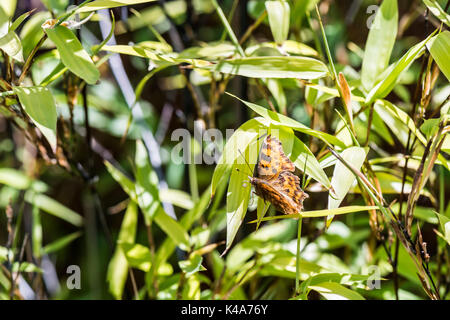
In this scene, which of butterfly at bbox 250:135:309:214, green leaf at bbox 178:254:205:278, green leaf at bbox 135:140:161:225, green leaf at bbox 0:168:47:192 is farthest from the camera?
green leaf at bbox 0:168:47:192

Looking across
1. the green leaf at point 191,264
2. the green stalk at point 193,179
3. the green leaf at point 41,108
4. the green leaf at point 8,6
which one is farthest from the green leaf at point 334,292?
the green leaf at point 8,6

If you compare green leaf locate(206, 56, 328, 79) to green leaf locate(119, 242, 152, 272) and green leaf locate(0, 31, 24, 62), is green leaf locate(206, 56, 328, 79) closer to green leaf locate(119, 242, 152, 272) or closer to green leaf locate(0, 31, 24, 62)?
green leaf locate(0, 31, 24, 62)

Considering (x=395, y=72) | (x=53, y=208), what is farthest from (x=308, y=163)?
(x=53, y=208)

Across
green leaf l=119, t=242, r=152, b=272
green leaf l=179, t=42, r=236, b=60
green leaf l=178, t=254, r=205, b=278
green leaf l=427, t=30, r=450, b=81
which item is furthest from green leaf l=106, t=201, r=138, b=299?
green leaf l=427, t=30, r=450, b=81

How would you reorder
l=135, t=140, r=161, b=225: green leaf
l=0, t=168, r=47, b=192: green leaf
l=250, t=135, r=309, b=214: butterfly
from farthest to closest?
l=0, t=168, r=47, b=192: green leaf
l=135, t=140, r=161, b=225: green leaf
l=250, t=135, r=309, b=214: butterfly

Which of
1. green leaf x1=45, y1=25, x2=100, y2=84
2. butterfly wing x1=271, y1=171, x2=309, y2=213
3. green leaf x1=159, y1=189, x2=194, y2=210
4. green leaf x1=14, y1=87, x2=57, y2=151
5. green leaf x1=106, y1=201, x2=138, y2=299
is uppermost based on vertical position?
green leaf x1=45, y1=25, x2=100, y2=84

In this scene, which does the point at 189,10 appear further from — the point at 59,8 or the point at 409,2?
the point at 409,2
